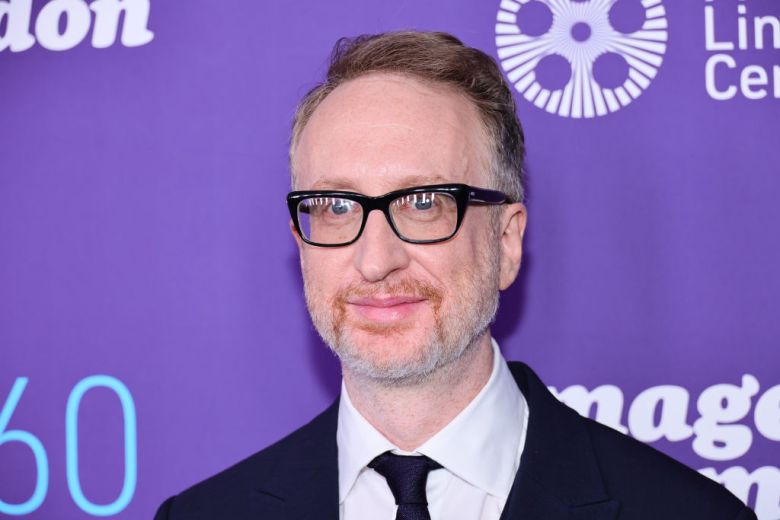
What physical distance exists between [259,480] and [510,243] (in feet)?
2.87

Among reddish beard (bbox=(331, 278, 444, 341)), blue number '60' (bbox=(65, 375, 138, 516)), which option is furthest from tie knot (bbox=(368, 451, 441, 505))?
blue number '60' (bbox=(65, 375, 138, 516))

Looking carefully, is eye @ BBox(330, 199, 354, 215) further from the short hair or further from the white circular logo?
the white circular logo

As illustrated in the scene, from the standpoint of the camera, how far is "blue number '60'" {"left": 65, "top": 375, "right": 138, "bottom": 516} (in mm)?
2582

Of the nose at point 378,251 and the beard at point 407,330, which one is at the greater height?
the nose at point 378,251

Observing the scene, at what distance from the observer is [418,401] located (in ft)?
6.32

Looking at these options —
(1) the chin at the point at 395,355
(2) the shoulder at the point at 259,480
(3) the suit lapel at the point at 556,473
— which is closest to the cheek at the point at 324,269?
(1) the chin at the point at 395,355

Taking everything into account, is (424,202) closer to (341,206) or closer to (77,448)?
(341,206)

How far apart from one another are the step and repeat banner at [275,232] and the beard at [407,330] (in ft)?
2.18

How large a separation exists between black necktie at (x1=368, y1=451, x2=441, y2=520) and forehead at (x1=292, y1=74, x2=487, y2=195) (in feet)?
2.00

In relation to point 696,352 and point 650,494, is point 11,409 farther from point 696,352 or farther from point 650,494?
point 696,352

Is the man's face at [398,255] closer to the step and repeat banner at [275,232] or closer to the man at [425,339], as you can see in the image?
the man at [425,339]

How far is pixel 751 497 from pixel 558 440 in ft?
2.83

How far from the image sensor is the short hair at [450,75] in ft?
6.73

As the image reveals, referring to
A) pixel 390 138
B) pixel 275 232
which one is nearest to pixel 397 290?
pixel 390 138
